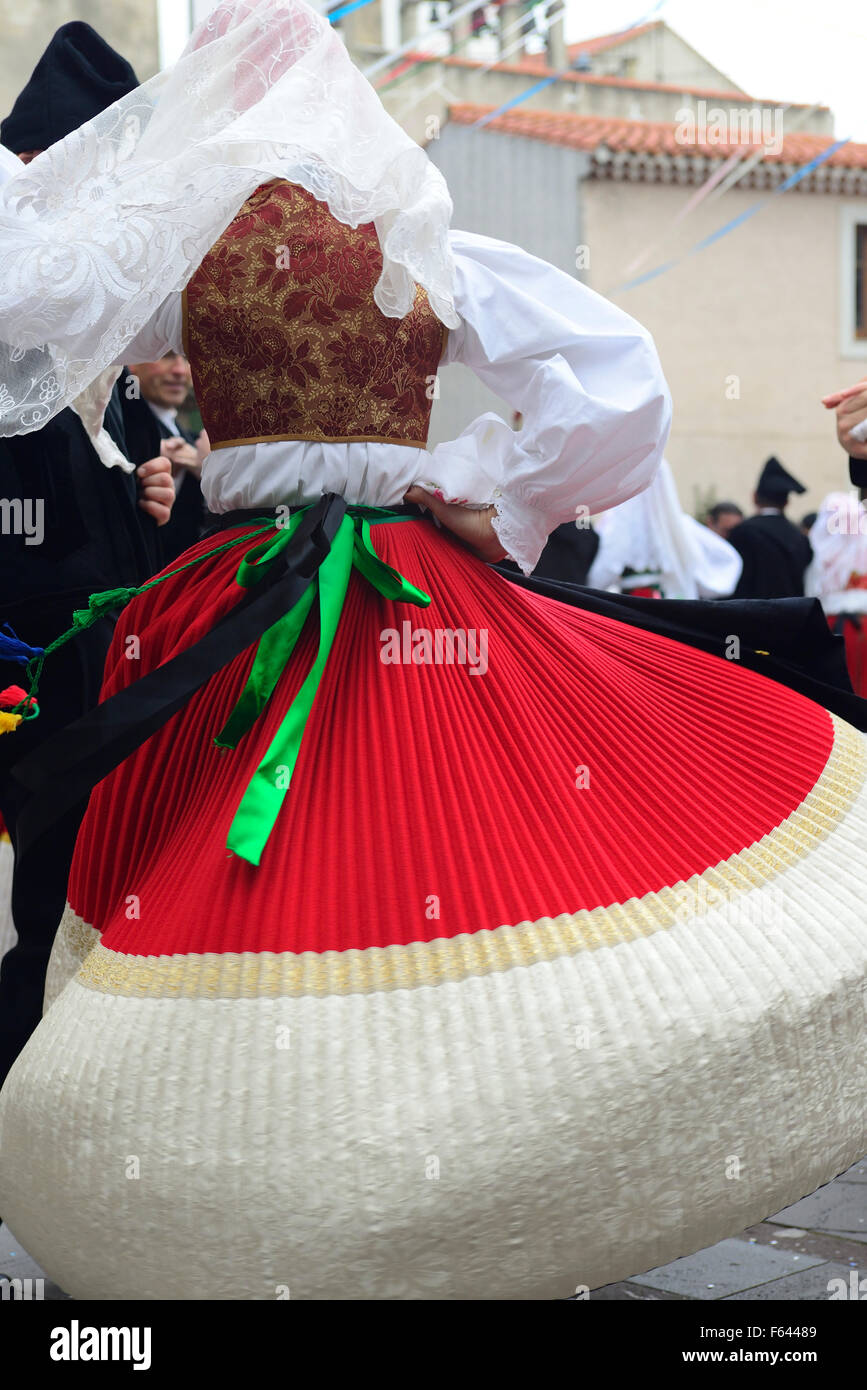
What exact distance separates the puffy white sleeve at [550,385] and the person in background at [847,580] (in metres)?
3.70

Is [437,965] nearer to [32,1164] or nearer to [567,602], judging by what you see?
[32,1164]

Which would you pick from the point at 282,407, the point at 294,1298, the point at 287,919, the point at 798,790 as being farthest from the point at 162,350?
the point at 294,1298

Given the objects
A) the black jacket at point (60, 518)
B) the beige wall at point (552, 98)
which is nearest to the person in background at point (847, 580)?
the black jacket at point (60, 518)

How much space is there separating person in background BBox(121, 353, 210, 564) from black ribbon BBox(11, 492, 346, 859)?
73 centimetres

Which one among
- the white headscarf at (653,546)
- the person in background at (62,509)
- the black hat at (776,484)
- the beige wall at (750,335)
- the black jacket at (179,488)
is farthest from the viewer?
the beige wall at (750,335)

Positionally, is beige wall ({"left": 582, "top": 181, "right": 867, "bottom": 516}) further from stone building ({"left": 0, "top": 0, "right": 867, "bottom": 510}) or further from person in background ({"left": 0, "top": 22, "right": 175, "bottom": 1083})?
person in background ({"left": 0, "top": 22, "right": 175, "bottom": 1083})

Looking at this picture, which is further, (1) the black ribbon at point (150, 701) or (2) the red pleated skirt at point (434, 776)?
(1) the black ribbon at point (150, 701)

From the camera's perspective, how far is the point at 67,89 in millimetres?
2936

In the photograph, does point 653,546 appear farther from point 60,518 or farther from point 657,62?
point 657,62

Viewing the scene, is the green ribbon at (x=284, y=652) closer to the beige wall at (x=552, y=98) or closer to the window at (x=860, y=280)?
the beige wall at (x=552, y=98)

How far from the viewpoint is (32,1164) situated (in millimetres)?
2000

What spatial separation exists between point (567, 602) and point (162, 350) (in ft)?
2.53

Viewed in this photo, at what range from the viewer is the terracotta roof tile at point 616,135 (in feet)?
62.4
